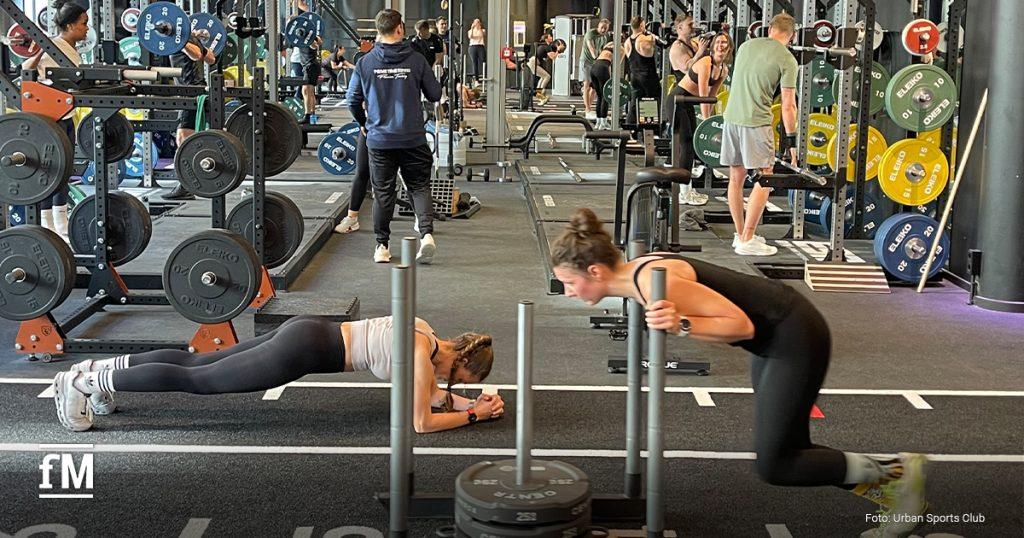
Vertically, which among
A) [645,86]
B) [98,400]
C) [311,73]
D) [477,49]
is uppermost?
[477,49]

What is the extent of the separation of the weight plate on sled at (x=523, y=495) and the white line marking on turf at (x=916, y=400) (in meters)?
2.04

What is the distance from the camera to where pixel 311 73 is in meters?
13.3

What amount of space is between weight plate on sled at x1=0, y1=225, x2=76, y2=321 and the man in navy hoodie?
250 centimetres

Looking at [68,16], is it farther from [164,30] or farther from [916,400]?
[916,400]

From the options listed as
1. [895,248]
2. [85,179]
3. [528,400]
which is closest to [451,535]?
[528,400]

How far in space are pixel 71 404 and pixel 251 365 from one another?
0.72 meters

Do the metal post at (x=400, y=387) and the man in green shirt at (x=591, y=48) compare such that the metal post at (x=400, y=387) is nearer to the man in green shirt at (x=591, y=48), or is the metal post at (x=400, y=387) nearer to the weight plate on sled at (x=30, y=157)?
the weight plate on sled at (x=30, y=157)

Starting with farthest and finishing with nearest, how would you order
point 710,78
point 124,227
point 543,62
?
point 543,62
point 710,78
point 124,227

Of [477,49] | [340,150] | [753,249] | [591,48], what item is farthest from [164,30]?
[477,49]

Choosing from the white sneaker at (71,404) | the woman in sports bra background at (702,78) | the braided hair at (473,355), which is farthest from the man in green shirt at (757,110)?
the white sneaker at (71,404)

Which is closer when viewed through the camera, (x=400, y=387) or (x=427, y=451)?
(x=400, y=387)

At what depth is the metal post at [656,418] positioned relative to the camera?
284cm

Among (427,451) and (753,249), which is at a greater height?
(753,249)

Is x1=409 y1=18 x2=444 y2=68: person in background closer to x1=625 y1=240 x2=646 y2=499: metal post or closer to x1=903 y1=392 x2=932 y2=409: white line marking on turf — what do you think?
x1=903 y1=392 x2=932 y2=409: white line marking on turf
